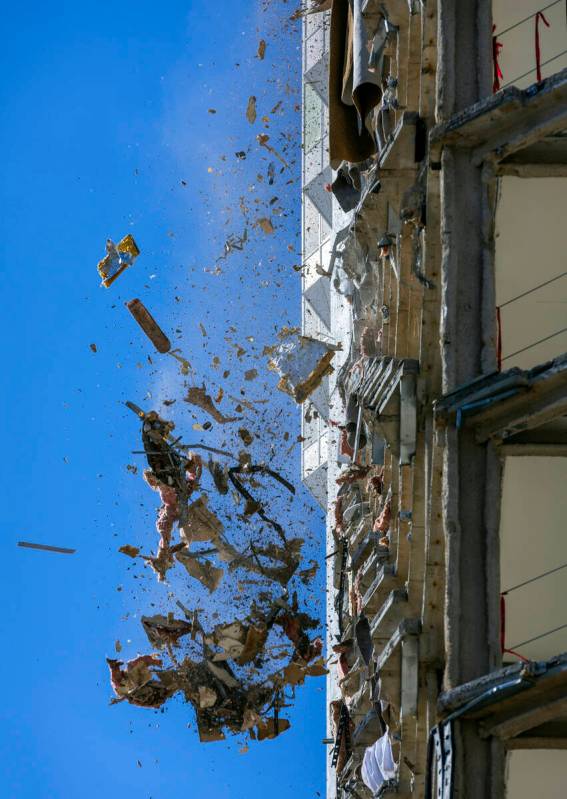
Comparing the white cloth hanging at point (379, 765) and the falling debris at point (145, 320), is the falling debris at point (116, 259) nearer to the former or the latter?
the falling debris at point (145, 320)

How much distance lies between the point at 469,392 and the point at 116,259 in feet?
25.3

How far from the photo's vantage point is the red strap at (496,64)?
753 cm

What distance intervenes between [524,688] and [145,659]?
7.95 meters

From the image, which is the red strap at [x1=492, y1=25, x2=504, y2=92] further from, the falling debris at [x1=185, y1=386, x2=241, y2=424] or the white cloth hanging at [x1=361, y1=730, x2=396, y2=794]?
the falling debris at [x1=185, y1=386, x2=241, y2=424]

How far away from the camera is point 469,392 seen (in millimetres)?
6996

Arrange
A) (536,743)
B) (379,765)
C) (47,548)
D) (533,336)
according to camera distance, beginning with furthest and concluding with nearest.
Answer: (47,548) < (379,765) < (533,336) < (536,743)

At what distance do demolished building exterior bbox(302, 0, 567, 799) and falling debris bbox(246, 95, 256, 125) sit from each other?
4.53 meters

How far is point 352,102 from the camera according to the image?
32.3 ft

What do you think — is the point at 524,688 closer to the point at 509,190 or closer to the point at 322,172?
the point at 509,190

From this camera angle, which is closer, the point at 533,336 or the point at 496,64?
the point at 533,336

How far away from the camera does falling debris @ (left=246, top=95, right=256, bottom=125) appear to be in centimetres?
1396

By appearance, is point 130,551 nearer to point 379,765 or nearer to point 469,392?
point 379,765

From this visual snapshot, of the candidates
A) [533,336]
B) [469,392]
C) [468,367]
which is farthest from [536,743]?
[533,336]

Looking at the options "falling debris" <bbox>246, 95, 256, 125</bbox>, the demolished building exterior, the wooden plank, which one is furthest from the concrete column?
"falling debris" <bbox>246, 95, 256, 125</bbox>
